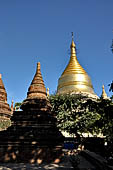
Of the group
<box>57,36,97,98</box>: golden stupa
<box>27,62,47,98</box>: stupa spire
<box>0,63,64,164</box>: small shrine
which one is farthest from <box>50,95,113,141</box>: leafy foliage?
<box>0,63,64,164</box>: small shrine

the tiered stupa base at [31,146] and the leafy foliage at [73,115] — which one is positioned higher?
the leafy foliage at [73,115]

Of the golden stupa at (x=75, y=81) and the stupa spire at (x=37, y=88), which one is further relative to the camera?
the golden stupa at (x=75, y=81)

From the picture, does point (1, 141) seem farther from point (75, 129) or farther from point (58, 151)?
point (75, 129)

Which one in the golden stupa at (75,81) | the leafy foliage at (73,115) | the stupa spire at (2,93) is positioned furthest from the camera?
the golden stupa at (75,81)

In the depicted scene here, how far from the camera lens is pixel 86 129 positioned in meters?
22.3

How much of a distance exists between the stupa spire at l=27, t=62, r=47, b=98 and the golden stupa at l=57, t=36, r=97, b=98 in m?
13.2

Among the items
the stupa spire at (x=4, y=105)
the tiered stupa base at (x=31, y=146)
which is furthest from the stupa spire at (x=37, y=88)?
the stupa spire at (x=4, y=105)

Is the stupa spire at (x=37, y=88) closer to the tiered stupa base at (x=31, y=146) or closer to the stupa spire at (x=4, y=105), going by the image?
the tiered stupa base at (x=31, y=146)

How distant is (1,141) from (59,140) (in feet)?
12.0

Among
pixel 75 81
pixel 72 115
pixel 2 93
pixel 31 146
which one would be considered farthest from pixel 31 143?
pixel 75 81

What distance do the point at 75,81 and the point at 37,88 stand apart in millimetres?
18071

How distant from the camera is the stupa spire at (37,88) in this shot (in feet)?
50.5

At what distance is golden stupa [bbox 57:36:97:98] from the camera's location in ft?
103

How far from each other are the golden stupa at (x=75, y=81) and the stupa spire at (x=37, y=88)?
1324cm
